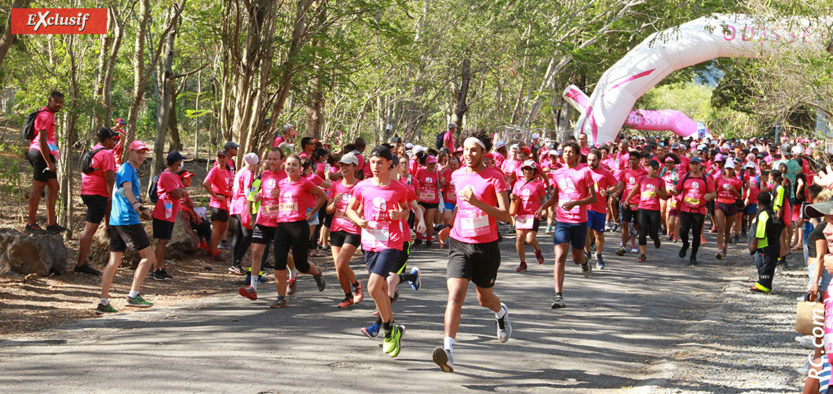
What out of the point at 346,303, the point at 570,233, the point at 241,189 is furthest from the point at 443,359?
the point at 241,189

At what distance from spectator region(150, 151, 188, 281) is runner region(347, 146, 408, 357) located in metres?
4.12

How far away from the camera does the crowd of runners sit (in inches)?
268

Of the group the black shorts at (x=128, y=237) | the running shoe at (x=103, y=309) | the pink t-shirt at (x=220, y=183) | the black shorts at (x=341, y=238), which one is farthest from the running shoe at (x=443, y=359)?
the pink t-shirt at (x=220, y=183)

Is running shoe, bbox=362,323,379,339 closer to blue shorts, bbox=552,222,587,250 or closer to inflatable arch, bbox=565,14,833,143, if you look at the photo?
blue shorts, bbox=552,222,587,250

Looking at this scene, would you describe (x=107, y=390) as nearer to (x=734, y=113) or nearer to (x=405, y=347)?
(x=405, y=347)

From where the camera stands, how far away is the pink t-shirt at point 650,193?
1356cm

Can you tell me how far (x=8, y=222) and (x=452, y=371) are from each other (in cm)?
1146

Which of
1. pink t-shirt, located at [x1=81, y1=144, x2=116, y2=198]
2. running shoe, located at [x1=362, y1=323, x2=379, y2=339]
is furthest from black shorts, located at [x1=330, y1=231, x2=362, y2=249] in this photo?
pink t-shirt, located at [x1=81, y1=144, x2=116, y2=198]

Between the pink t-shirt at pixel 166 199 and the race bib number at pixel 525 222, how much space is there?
15.7 ft

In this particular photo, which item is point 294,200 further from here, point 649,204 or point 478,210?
point 649,204

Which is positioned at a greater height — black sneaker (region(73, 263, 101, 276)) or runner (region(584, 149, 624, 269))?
runner (region(584, 149, 624, 269))

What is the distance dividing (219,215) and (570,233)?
534 cm

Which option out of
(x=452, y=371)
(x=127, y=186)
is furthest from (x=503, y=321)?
(x=127, y=186)

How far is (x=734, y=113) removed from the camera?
52125 millimetres
